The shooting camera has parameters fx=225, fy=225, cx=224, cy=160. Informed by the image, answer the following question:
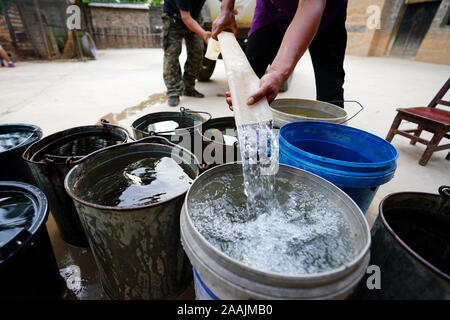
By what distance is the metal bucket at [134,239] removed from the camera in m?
1.04

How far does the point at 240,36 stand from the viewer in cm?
471

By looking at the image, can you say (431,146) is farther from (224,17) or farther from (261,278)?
(261,278)

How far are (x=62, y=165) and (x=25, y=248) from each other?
20.5 inches

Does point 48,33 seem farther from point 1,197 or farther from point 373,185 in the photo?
point 373,185

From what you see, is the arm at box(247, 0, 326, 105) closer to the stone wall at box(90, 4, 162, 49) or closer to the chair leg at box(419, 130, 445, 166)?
the chair leg at box(419, 130, 445, 166)

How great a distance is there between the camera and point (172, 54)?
14.0ft

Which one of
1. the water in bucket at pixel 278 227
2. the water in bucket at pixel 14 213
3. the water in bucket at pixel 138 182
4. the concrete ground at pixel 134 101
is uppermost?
the water in bucket at pixel 278 227

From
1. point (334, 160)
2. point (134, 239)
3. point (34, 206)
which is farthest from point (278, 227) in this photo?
point (34, 206)

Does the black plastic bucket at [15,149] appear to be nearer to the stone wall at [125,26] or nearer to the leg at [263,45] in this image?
the leg at [263,45]

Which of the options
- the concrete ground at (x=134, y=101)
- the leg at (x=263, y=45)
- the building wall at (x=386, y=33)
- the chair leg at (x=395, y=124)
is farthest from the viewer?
the building wall at (x=386, y=33)

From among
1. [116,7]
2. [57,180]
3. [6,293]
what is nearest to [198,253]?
[6,293]

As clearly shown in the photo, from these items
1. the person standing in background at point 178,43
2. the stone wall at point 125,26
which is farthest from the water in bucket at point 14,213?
the stone wall at point 125,26

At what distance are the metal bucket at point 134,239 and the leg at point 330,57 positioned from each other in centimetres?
167
